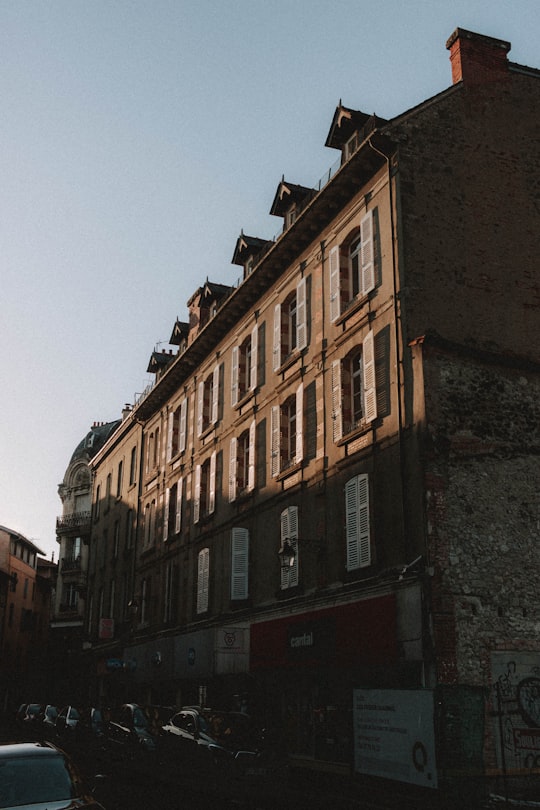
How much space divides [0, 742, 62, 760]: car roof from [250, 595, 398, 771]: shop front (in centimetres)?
869

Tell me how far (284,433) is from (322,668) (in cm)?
722

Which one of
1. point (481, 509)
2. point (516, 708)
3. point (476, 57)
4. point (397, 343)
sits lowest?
point (516, 708)

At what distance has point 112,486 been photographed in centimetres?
4519

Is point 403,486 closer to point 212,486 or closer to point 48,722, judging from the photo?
point 212,486

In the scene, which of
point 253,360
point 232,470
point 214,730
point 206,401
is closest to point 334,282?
point 253,360

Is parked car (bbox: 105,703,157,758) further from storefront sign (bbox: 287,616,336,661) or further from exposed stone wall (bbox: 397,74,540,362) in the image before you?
exposed stone wall (bbox: 397,74,540,362)

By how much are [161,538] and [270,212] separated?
14689mm

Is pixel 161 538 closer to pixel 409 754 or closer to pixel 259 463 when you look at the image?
pixel 259 463

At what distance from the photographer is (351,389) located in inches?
818

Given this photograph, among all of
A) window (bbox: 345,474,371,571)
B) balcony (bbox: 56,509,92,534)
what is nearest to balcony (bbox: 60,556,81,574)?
balcony (bbox: 56,509,92,534)

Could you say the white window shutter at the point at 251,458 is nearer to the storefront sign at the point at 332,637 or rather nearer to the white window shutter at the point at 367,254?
the storefront sign at the point at 332,637

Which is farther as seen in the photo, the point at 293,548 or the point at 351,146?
the point at 351,146

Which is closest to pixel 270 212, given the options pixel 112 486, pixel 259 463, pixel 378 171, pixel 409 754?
pixel 378 171

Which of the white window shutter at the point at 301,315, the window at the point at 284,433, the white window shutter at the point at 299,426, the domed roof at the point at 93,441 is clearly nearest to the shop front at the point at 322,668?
the white window shutter at the point at 299,426
